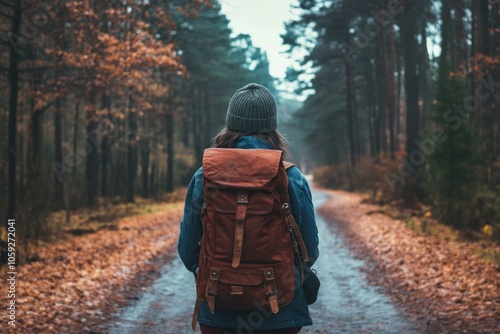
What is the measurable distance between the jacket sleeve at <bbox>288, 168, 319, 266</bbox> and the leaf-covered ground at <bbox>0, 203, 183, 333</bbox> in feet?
13.5

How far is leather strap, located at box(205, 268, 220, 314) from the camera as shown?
2.59 meters

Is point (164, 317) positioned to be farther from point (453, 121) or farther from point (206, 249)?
point (453, 121)

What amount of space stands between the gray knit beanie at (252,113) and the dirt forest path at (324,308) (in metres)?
3.89

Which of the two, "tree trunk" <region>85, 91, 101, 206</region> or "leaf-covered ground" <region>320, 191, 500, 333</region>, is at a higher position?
"tree trunk" <region>85, 91, 101, 206</region>

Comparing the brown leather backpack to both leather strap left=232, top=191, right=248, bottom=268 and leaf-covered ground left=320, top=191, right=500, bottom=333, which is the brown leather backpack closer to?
leather strap left=232, top=191, right=248, bottom=268

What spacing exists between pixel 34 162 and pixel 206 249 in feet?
24.2

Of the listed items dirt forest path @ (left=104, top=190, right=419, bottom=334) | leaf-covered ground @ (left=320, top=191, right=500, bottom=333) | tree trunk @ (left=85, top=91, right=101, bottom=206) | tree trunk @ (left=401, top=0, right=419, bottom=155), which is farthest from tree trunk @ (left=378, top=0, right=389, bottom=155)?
dirt forest path @ (left=104, top=190, right=419, bottom=334)

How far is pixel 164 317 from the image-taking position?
22.0 ft

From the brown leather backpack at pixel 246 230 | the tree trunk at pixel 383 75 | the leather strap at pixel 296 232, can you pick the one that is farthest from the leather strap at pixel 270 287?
the tree trunk at pixel 383 75

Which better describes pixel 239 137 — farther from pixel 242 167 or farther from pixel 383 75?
pixel 383 75

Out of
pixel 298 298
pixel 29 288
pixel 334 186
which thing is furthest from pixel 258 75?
pixel 298 298

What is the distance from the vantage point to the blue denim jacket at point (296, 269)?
106 inches

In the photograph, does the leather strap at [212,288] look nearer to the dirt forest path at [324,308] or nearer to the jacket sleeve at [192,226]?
the jacket sleeve at [192,226]

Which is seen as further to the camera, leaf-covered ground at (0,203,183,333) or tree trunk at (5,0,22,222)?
tree trunk at (5,0,22,222)
